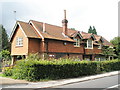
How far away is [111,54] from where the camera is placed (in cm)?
3803

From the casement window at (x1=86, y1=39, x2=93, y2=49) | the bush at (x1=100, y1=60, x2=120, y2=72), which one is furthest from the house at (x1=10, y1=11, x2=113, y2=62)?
the bush at (x1=100, y1=60, x2=120, y2=72)

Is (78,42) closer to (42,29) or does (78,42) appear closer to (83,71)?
(42,29)

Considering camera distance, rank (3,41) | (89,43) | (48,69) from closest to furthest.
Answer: (48,69) → (89,43) → (3,41)

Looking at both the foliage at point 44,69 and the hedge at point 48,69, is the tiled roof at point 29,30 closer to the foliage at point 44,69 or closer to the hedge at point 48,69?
the hedge at point 48,69

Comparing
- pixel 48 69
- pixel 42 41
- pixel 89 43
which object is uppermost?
pixel 89 43

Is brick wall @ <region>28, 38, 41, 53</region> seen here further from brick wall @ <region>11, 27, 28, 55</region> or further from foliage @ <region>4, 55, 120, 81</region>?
foliage @ <region>4, 55, 120, 81</region>

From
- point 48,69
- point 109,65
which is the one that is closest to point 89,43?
point 109,65

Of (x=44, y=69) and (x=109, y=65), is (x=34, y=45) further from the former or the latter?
(x=109, y=65)

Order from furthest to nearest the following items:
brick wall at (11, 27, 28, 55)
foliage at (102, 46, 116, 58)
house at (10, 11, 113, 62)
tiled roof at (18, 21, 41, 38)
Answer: foliage at (102, 46, 116, 58), house at (10, 11, 113, 62), tiled roof at (18, 21, 41, 38), brick wall at (11, 27, 28, 55)

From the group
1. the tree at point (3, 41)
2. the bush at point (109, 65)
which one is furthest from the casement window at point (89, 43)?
the tree at point (3, 41)

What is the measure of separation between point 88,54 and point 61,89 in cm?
2348

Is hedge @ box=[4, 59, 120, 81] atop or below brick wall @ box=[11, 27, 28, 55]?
below

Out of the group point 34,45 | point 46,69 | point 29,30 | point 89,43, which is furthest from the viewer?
point 89,43

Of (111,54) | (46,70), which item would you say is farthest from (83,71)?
(111,54)
